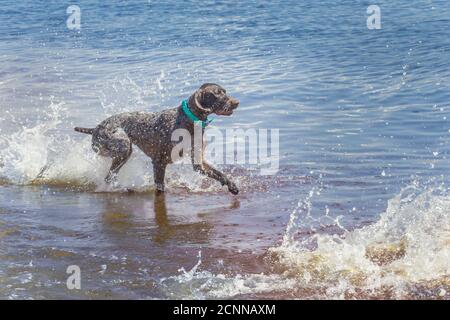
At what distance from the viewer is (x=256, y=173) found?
8.66 metres

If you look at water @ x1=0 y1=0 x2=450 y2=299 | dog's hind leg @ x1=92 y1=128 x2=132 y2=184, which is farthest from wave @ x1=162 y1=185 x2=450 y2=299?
dog's hind leg @ x1=92 y1=128 x2=132 y2=184

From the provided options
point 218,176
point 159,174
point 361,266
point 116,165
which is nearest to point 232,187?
point 218,176

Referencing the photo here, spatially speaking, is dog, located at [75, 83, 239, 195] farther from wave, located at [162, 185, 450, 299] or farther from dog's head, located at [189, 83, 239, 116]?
wave, located at [162, 185, 450, 299]

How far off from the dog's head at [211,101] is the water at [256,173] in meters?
0.89

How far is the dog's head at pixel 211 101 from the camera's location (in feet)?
24.8

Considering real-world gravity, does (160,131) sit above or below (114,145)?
above

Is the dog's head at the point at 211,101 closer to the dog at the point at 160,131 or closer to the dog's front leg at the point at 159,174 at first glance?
the dog at the point at 160,131

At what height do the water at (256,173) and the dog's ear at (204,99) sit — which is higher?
the dog's ear at (204,99)

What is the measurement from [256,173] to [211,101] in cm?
136

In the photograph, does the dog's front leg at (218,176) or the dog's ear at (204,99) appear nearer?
the dog's ear at (204,99)

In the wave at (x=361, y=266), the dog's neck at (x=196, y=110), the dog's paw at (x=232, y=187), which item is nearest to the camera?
the wave at (x=361, y=266)

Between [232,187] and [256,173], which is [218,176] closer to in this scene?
[232,187]

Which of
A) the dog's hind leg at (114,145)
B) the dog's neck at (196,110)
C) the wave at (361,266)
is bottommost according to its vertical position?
the wave at (361,266)

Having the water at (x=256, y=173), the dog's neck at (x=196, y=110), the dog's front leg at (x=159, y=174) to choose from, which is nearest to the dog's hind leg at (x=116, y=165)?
the water at (x=256, y=173)
